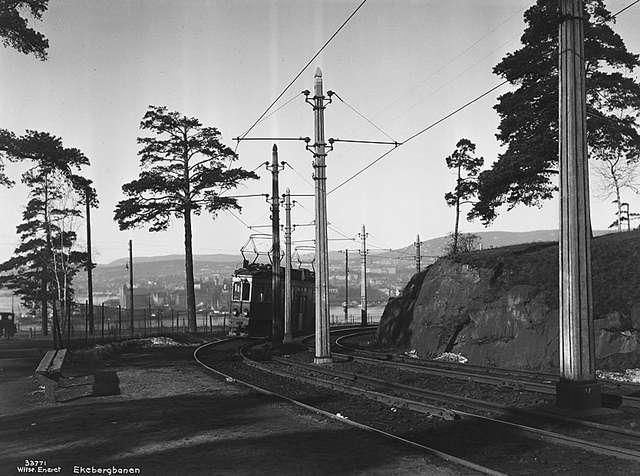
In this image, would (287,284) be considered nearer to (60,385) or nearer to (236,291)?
(236,291)

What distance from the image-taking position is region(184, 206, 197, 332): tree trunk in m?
42.7

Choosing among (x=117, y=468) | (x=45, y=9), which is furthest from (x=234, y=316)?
(x=117, y=468)

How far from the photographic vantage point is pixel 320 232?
2038 cm

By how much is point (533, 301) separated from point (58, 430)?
15216 mm

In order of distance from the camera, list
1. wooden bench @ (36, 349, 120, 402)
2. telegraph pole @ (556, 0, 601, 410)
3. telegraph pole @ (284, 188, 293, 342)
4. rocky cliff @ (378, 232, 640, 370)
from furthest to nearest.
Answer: telegraph pole @ (284, 188, 293, 342) < rocky cliff @ (378, 232, 640, 370) < wooden bench @ (36, 349, 120, 402) < telegraph pole @ (556, 0, 601, 410)

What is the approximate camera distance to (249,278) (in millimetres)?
34531

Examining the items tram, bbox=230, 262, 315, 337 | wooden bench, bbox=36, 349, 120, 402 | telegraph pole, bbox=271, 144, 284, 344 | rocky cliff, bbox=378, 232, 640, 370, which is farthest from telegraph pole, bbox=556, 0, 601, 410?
tram, bbox=230, 262, 315, 337

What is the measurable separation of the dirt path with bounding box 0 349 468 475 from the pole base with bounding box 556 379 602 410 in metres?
3.69

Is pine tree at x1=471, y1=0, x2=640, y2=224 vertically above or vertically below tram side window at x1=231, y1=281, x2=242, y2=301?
above

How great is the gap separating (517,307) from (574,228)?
10.4m

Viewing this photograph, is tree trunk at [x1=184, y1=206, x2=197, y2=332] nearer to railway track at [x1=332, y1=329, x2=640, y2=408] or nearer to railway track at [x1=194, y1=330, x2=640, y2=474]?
railway track at [x1=332, y1=329, x2=640, y2=408]

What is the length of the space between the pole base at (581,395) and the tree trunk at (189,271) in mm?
33865

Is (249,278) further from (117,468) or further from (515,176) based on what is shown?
(117,468)

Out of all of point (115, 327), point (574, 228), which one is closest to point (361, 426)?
point (574, 228)
